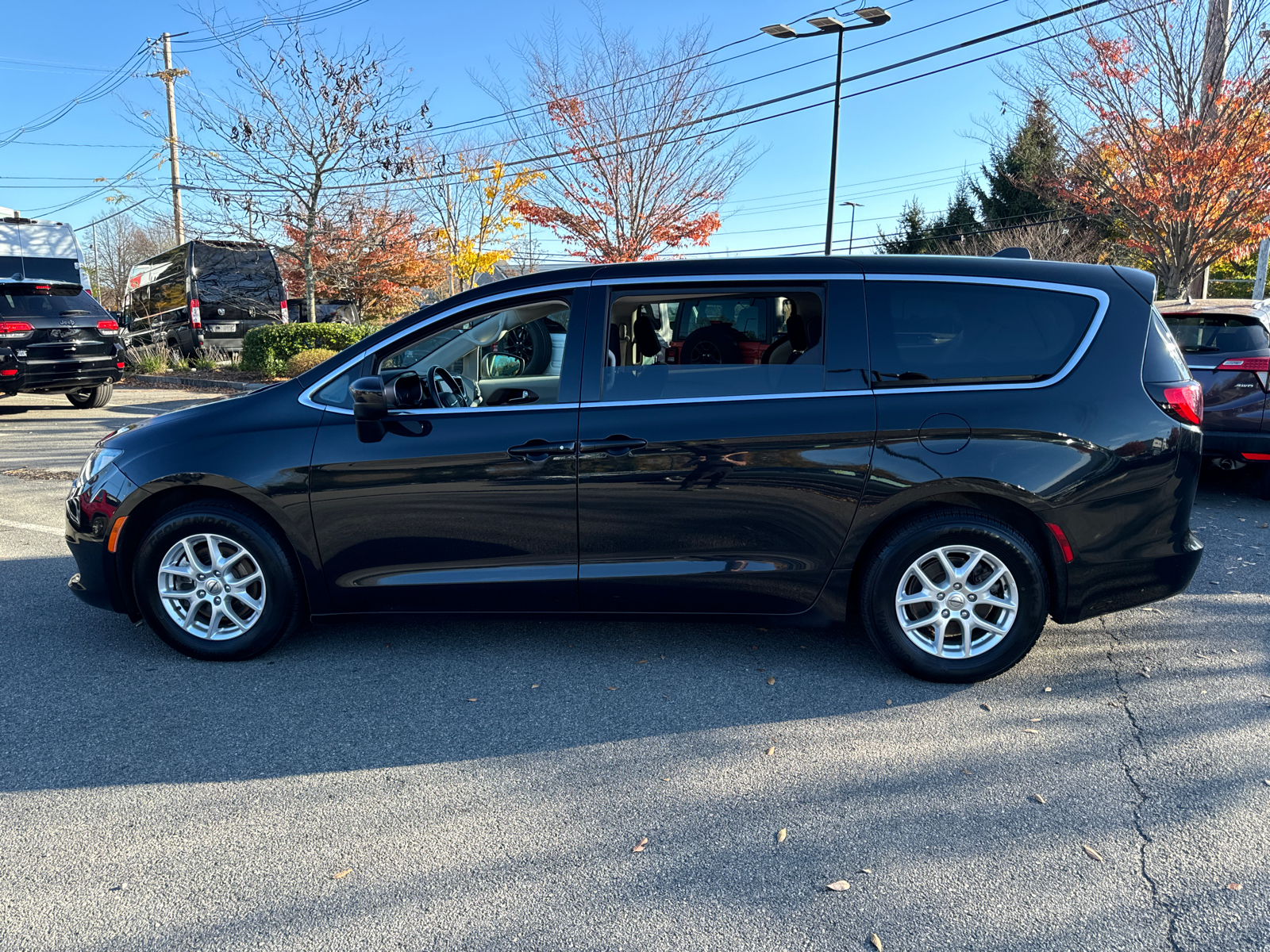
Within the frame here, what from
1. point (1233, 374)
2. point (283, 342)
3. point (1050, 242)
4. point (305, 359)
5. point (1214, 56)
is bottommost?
point (1233, 374)

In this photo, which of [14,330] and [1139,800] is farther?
[14,330]

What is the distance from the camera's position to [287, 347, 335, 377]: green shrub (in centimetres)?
1625

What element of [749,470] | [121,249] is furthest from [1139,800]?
[121,249]

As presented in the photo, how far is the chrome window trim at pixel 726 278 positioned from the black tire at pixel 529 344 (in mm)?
517

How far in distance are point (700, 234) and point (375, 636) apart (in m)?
16.8

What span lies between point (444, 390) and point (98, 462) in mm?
1634

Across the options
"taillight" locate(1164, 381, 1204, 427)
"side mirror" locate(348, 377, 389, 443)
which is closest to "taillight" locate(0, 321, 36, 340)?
"side mirror" locate(348, 377, 389, 443)

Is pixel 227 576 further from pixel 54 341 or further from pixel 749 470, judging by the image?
pixel 54 341

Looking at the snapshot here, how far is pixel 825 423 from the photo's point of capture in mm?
3908

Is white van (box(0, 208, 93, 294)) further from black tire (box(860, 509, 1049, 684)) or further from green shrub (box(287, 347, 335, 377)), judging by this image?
black tire (box(860, 509, 1049, 684))

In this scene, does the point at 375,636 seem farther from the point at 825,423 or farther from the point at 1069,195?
the point at 1069,195

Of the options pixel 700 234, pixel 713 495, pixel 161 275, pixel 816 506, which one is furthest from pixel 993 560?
pixel 161 275

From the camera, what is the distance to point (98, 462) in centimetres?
439

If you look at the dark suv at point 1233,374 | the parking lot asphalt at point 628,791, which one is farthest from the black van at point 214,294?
the dark suv at point 1233,374
